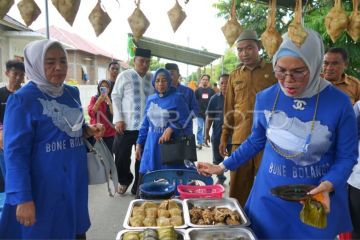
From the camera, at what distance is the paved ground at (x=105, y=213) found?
12.3ft

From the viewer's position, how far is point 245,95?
329 cm

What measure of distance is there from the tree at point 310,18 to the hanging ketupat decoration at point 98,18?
1399 mm

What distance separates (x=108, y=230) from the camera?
3.81 meters

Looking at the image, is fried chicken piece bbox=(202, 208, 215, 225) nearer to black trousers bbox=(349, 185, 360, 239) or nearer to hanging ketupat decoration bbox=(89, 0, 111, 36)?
hanging ketupat decoration bbox=(89, 0, 111, 36)

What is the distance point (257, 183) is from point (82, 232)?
1.18 m

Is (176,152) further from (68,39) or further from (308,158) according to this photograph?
(68,39)

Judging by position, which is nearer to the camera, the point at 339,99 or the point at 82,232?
the point at 339,99

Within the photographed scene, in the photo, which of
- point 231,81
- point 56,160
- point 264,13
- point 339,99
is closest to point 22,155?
point 56,160

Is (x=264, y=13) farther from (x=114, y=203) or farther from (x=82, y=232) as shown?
(x=82, y=232)

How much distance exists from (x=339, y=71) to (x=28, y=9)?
8.72 ft

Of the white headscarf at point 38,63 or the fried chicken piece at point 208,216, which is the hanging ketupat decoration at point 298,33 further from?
the white headscarf at point 38,63

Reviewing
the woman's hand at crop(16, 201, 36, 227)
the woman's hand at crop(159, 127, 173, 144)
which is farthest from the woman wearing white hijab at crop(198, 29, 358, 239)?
the woman's hand at crop(159, 127, 173, 144)

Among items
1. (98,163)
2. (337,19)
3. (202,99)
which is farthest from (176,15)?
(202,99)

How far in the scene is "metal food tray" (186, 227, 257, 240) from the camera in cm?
175
